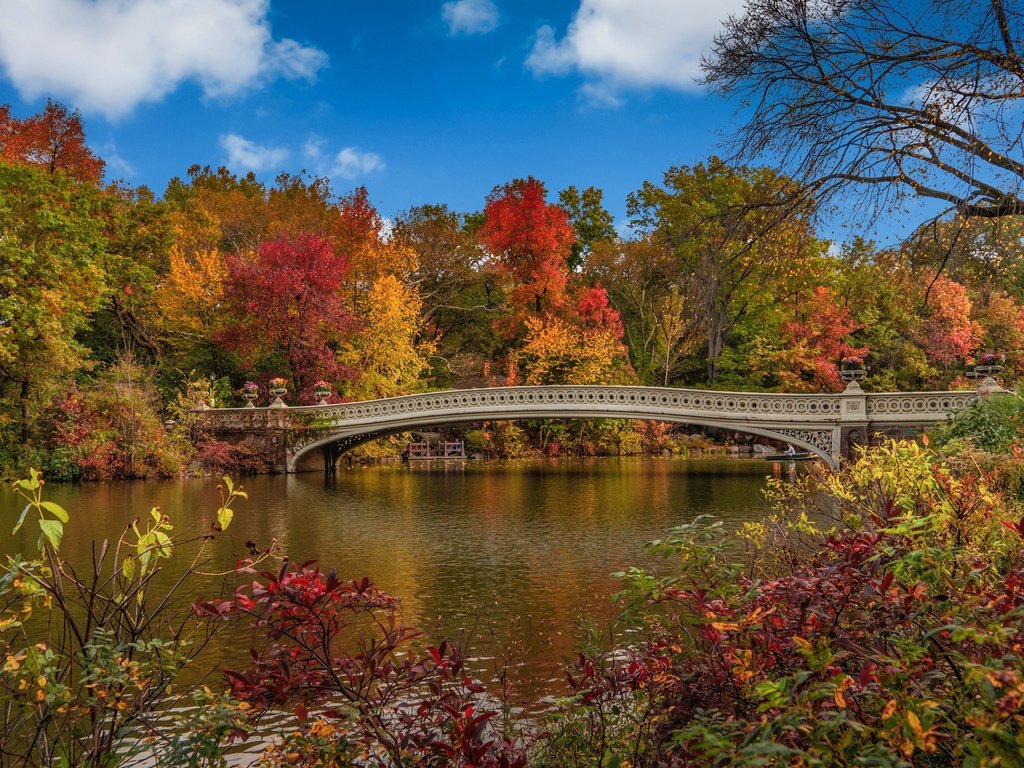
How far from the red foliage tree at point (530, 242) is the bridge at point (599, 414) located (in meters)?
9.88

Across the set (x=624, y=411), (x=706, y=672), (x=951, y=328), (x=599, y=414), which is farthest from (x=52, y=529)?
(x=951, y=328)

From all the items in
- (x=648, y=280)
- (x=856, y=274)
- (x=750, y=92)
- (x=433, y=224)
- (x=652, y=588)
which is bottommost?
(x=652, y=588)

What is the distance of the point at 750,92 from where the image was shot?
7.04 metres

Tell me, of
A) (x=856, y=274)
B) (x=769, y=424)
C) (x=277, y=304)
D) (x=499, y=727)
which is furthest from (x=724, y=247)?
(x=277, y=304)

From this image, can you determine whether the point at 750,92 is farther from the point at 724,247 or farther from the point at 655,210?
the point at 655,210

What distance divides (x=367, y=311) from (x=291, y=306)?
377 centimetres

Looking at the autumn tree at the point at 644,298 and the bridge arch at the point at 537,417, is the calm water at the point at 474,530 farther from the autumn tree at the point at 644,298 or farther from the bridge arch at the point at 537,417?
the autumn tree at the point at 644,298

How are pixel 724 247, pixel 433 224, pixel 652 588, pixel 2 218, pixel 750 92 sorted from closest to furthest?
pixel 652 588, pixel 750 92, pixel 724 247, pixel 2 218, pixel 433 224

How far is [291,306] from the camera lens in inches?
1058

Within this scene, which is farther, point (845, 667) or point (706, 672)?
point (706, 672)

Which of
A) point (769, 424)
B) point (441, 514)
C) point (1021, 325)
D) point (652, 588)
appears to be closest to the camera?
point (652, 588)

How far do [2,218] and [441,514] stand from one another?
525 inches

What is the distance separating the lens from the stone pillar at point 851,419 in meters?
19.5

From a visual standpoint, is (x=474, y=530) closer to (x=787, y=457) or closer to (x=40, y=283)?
(x=40, y=283)
